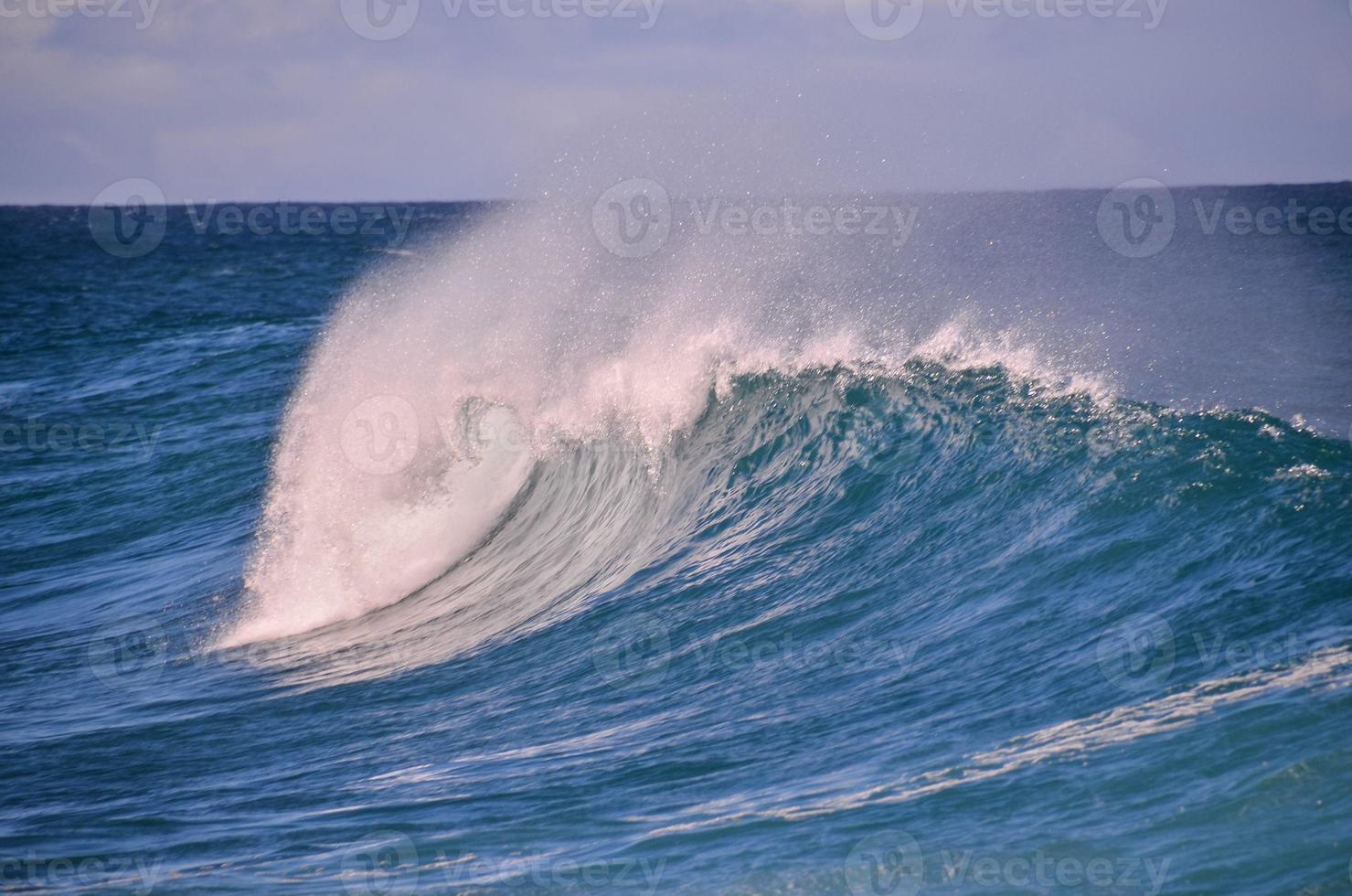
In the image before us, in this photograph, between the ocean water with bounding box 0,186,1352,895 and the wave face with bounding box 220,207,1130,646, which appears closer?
the ocean water with bounding box 0,186,1352,895

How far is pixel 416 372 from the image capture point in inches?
478

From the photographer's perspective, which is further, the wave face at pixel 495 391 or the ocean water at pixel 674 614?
the wave face at pixel 495 391

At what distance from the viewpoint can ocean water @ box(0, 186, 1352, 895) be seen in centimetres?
473

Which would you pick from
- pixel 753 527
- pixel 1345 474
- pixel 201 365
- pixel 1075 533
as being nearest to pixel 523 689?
pixel 753 527

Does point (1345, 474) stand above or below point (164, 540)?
below

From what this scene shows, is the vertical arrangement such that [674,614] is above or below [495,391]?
below

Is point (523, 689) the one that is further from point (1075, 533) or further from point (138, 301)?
point (138, 301)

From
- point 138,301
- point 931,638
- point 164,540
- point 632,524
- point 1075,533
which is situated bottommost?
point 931,638

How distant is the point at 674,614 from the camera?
8180 mm

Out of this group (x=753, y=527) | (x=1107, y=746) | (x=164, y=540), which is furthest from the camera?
(x=164, y=540)

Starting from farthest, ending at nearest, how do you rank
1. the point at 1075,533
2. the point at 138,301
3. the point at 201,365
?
the point at 138,301, the point at 201,365, the point at 1075,533

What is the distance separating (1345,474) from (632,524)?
522 cm

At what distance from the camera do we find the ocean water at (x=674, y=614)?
4.73 metres

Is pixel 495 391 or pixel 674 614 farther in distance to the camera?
pixel 495 391
